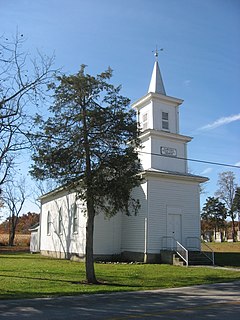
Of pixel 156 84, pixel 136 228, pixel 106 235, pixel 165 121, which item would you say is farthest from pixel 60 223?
pixel 156 84

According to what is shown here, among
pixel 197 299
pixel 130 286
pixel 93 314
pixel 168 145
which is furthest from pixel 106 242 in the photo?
pixel 93 314

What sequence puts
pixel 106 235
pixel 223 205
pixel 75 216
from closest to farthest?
pixel 106 235
pixel 75 216
pixel 223 205

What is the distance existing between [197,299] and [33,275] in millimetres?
9226

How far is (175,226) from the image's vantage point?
86.1 ft

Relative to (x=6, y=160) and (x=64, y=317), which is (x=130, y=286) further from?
(x=6, y=160)

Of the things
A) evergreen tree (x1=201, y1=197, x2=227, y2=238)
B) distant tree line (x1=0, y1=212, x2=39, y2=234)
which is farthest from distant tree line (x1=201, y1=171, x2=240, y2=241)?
distant tree line (x1=0, y1=212, x2=39, y2=234)

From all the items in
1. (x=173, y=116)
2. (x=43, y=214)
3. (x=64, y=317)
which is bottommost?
(x=64, y=317)

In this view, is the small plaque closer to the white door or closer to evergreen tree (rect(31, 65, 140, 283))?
the white door

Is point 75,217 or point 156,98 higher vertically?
point 156,98

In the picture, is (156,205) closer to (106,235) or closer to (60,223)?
(106,235)

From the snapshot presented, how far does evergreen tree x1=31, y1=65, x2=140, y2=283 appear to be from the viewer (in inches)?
647

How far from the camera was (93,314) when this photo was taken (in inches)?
367

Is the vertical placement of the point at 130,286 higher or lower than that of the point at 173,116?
lower

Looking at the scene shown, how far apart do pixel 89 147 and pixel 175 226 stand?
12240 millimetres
